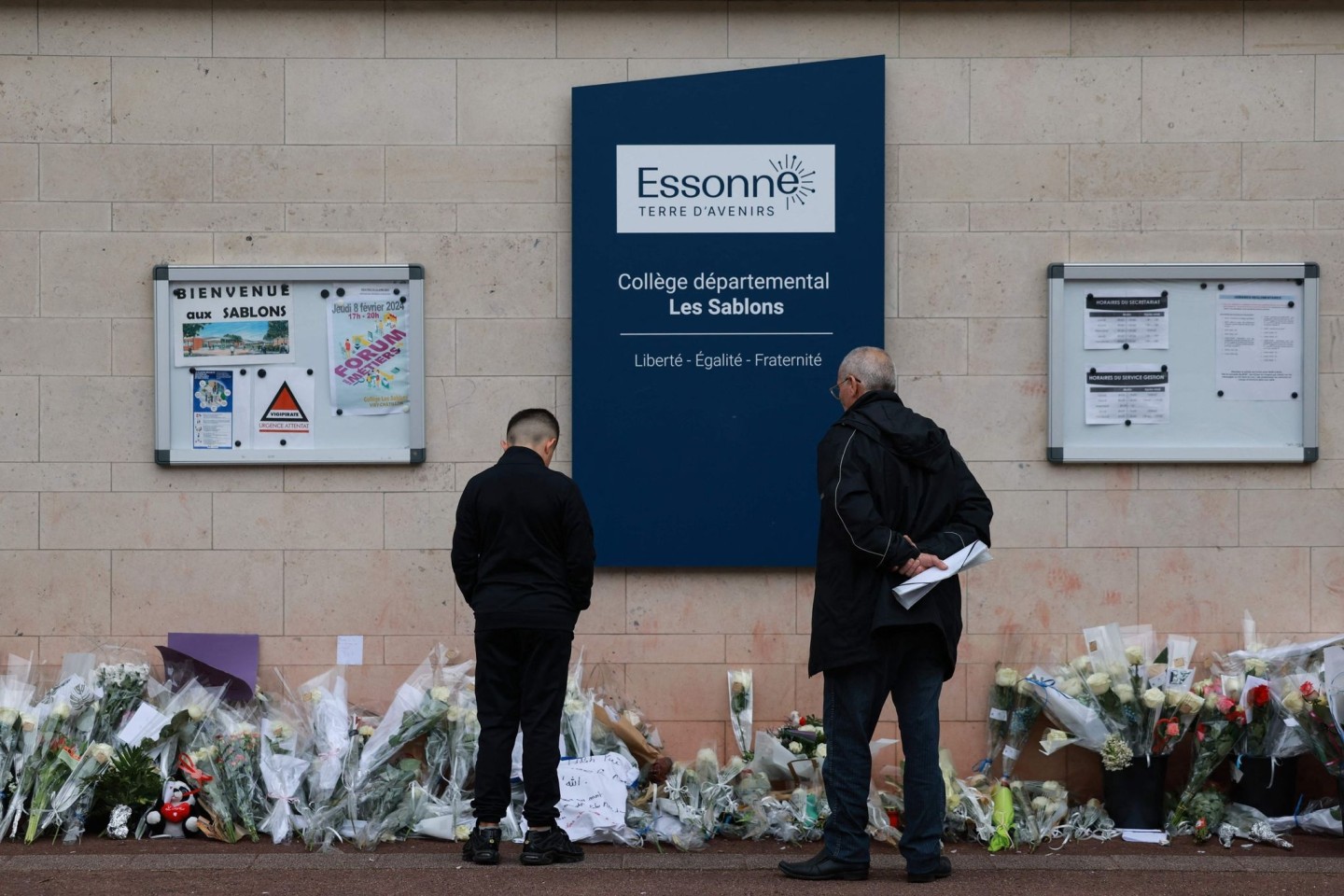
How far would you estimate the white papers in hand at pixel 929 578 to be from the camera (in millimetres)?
5484

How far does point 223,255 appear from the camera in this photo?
7.03m

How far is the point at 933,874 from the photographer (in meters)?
5.71

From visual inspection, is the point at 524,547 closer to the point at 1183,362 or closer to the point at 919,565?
the point at 919,565

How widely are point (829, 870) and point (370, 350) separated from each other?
3.08 metres

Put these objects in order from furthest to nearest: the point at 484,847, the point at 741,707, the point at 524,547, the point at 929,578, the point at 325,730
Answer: the point at 741,707 → the point at 325,730 → the point at 484,847 → the point at 524,547 → the point at 929,578

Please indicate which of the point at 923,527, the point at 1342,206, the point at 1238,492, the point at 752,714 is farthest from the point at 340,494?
the point at 1342,206

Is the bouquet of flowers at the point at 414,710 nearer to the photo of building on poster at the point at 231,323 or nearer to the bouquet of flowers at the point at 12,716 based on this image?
the bouquet of flowers at the point at 12,716

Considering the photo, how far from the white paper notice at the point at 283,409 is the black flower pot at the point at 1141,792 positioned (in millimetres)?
Answer: 3824

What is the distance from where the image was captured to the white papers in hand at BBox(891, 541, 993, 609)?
216 inches

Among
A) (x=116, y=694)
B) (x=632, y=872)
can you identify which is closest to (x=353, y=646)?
(x=116, y=694)

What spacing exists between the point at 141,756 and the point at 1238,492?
4.90 m

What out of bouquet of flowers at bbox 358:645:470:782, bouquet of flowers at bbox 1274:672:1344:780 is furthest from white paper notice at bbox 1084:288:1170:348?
bouquet of flowers at bbox 358:645:470:782

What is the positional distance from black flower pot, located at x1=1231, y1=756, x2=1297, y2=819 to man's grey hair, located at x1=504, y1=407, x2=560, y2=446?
10.6 feet

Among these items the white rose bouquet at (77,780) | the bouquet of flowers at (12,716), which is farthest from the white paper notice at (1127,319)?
the bouquet of flowers at (12,716)
